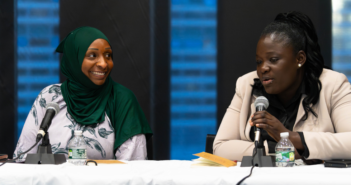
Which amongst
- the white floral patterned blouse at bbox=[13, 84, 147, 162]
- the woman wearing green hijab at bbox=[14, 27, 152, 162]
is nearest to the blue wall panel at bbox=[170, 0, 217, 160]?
the woman wearing green hijab at bbox=[14, 27, 152, 162]

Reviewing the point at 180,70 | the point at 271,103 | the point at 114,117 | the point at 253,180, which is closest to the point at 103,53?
the point at 114,117

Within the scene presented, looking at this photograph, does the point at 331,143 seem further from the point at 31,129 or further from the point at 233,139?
the point at 31,129

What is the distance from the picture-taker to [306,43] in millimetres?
1936

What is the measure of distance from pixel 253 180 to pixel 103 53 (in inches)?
56.0

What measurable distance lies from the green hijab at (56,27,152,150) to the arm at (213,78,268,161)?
1.71 feet

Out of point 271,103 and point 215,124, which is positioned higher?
point 271,103

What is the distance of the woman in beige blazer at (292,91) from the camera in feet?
5.95

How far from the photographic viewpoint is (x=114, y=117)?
2256 millimetres

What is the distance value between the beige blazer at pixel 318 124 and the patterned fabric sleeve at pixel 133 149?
19.3 inches

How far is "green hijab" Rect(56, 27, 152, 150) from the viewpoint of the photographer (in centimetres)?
218

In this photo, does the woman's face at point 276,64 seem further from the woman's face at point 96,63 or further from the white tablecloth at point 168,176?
the woman's face at point 96,63

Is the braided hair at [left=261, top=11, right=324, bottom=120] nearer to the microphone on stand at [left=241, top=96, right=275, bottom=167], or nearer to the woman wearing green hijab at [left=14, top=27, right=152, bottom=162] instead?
the microphone on stand at [left=241, top=96, right=275, bottom=167]

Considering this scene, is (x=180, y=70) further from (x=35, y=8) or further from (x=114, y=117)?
(x=35, y=8)

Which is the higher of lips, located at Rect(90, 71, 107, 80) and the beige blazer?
lips, located at Rect(90, 71, 107, 80)
